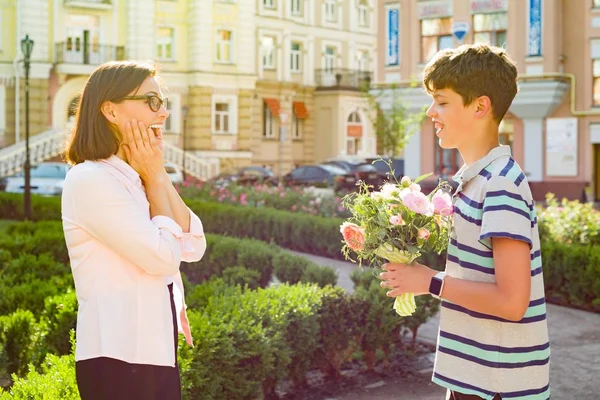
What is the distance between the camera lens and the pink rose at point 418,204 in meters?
3.05

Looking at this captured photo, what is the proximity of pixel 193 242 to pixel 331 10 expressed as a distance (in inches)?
1946

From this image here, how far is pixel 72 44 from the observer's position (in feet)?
135

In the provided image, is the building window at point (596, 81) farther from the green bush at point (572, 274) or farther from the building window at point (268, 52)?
the green bush at point (572, 274)

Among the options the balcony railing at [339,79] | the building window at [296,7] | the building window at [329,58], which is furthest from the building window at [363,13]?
the building window at [296,7]

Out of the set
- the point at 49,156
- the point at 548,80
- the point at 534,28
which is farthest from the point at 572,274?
the point at 49,156

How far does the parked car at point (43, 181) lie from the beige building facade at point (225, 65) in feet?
20.8

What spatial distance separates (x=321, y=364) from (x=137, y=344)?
4.33 metres

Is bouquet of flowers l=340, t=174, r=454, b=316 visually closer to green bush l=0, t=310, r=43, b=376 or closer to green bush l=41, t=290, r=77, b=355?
green bush l=41, t=290, r=77, b=355

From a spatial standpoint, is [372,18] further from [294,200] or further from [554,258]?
[554,258]

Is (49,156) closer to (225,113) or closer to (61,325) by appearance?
(225,113)

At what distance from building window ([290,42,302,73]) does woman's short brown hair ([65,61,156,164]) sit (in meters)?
46.0

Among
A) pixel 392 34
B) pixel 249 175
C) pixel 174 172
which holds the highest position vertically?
pixel 392 34

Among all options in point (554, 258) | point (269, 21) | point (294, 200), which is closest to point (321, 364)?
point (554, 258)

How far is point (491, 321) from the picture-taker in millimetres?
2826
